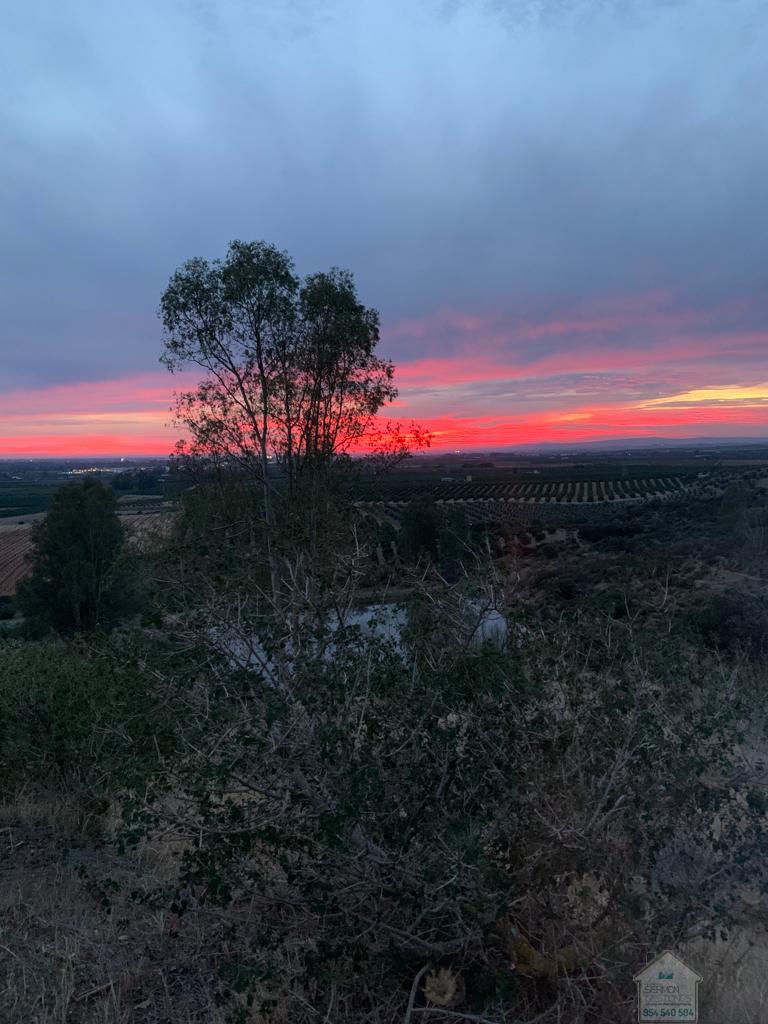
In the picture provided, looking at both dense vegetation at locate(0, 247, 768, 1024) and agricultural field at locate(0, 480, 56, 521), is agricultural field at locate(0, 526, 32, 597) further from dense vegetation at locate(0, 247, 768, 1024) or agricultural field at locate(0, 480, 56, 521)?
dense vegetation at locate(0, 247, 768, 1024)

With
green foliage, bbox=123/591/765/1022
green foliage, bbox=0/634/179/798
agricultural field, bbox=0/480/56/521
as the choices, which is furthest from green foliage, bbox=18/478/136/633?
green foliage, bbox=123/591/765/1022

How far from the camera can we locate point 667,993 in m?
2.57

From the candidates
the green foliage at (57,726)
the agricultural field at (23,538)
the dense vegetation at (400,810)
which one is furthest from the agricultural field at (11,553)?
the dense vegetation at (400,810)

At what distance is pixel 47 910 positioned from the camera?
368cm

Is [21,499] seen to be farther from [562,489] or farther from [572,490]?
[572,490]

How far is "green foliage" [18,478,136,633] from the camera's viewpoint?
67.9 feet

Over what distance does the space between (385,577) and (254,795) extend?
1.46 metres

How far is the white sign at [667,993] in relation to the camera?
2.55 m

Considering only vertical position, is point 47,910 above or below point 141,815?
below

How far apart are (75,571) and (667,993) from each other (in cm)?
2072

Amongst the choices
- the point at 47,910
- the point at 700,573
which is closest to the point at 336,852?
the point at 47,910

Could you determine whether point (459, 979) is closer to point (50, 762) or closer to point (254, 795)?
point (254, 795)

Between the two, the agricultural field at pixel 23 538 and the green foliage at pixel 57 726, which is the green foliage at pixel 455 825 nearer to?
the green foliage at pixel 57 726

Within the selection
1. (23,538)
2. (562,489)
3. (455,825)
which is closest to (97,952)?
(455,825)
